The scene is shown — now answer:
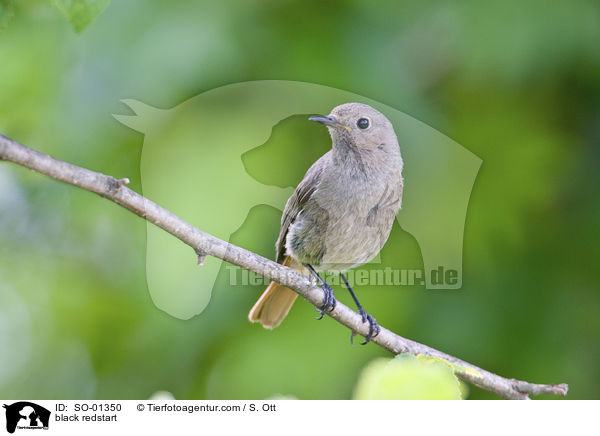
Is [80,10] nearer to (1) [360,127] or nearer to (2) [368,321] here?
(1) [360,127]

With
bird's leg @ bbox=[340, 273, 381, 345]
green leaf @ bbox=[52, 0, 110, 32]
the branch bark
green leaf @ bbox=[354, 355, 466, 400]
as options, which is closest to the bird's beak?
the branch bark

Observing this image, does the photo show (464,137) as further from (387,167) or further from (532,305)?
(532,305)

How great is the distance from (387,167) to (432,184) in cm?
47

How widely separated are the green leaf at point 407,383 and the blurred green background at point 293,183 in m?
2.17

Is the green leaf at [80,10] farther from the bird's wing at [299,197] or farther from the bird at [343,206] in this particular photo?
the bird's wing at [299,197]

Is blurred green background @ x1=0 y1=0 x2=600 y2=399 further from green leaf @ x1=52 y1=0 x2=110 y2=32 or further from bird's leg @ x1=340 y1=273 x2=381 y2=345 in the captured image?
green leaf @ x1=52 y1=0 x2=110 y2=32

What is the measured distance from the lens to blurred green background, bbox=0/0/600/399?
339 centimetres

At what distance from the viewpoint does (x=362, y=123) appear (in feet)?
10.5

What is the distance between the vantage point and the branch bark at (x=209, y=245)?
5.39ft

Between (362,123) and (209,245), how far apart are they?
1395 millimetres

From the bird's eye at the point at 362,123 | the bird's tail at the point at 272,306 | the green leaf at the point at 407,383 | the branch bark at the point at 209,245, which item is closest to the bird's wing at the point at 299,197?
the bird's tail at the point at 272,306

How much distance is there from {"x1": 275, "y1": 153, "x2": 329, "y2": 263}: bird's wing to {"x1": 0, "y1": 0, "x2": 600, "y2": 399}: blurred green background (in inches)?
2.3
